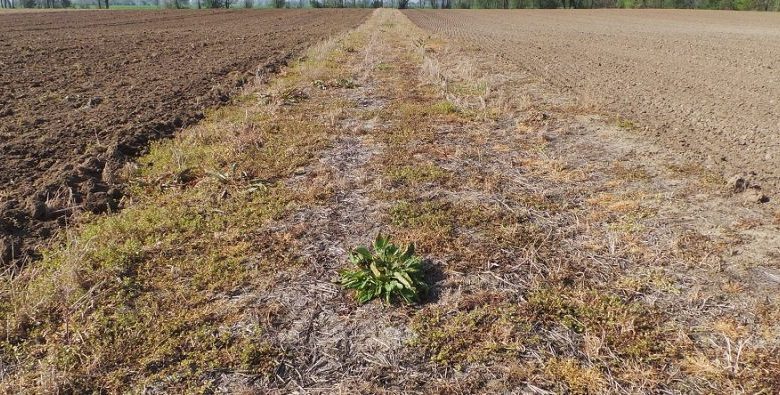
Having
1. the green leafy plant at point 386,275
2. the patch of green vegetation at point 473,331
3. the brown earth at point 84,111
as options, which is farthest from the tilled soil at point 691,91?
the brown earth at point 84,111

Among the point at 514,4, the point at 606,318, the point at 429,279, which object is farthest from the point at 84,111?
the point at 514,4

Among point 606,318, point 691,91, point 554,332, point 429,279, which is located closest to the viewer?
point 554,332

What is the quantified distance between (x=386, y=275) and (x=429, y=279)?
1.43 ft

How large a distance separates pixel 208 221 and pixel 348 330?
2293mm

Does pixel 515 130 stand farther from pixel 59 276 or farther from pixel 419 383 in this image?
pixel 59 276

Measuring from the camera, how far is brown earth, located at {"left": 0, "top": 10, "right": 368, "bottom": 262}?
5280 mm

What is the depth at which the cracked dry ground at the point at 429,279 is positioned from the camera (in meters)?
3.13

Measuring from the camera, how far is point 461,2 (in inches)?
4373

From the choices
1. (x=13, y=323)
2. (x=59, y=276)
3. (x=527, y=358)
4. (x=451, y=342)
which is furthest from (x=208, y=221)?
(x=527, y=358)

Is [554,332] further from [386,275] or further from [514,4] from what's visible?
[514,4]

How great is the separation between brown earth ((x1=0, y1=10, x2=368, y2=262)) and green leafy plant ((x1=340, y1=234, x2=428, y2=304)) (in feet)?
10.1

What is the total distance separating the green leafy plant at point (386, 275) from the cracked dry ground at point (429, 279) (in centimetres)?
12

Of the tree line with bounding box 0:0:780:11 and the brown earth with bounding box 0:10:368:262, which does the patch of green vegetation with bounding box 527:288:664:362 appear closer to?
the brown earth with bounding box 0:10:368:262

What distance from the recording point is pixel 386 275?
3.87 meters
